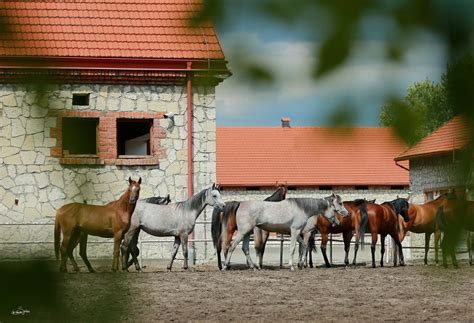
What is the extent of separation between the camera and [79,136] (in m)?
1.13

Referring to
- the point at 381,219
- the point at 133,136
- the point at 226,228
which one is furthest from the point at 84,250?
the point at 381,219

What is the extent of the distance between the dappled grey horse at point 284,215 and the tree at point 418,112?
14822 mm

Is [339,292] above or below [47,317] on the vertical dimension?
below

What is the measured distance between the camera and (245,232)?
16250mm

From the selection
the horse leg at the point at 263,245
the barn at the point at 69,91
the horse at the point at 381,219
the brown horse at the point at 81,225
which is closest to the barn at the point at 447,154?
the barn at the point at 69,91

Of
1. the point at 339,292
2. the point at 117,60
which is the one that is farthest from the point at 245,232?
the point at 117,60

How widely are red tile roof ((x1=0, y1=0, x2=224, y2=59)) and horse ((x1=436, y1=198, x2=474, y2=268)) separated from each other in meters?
0.45

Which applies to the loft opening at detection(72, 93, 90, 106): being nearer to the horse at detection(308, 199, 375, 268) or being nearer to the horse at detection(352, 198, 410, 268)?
the horse at detection(352, 198, 410, 268)

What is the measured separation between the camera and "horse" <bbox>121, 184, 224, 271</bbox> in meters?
15.3

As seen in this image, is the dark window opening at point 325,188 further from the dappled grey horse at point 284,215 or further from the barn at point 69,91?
the barn at point 69,91

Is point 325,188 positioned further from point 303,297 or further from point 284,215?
point 303,297

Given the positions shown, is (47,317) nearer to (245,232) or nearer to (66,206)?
(66,206)

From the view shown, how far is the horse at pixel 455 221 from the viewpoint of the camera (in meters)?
1.47

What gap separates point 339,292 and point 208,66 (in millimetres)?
10628
